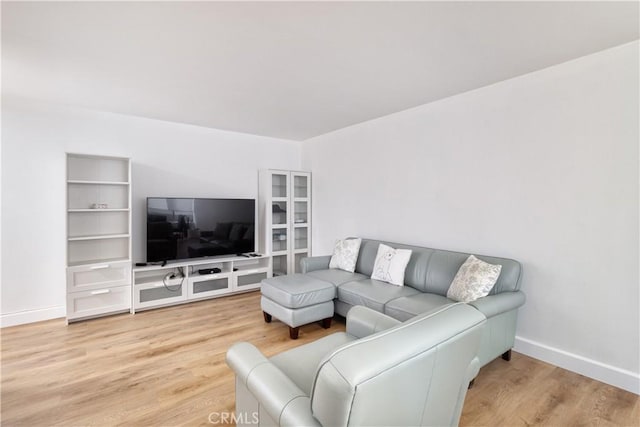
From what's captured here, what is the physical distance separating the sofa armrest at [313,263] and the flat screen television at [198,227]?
1102 millimetres

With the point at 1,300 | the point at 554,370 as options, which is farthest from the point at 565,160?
the point at 1,300

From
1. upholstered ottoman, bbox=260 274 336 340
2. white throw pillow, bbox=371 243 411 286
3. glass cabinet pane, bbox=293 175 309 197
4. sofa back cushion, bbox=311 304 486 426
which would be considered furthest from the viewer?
glass cabinet pane, bbox=293 175 309 197

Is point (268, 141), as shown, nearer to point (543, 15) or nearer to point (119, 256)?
point (119, 256)

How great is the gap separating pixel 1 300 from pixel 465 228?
4.81 meters

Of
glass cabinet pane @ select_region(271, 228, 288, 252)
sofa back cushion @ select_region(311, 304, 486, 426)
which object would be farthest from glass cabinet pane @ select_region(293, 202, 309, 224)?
sofa back cushion @ select_region(311, 304, 486, 426)

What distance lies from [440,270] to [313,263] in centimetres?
150

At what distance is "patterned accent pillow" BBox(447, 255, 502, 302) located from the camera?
2.37m

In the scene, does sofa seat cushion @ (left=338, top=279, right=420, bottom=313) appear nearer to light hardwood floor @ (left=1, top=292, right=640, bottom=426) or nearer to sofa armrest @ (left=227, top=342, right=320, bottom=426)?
light hardwood floor @ (left=1, top=292, right=640, bottom=426)

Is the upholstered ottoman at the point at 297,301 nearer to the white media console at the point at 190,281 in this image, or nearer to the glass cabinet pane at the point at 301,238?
the white media console at the point at 190,281

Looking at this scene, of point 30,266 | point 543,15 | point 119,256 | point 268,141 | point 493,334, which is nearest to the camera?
point 543,15

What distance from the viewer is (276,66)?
2.41 m

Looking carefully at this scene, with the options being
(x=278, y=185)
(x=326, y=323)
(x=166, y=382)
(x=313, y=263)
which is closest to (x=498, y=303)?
(x=326, y=323)

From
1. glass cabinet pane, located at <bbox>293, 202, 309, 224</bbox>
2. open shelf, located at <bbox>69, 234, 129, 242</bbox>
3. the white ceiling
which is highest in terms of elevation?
the white ceiling

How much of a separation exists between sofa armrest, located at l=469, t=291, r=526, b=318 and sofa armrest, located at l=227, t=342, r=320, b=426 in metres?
1.47
